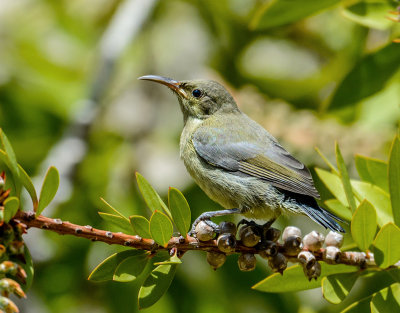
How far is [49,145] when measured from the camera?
505 centimetres

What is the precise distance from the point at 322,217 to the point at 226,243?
96cm

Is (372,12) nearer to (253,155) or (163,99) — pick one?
(253,155)

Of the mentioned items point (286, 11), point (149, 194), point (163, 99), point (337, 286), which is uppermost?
point (286, 11)

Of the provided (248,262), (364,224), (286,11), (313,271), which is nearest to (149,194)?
(248,262)

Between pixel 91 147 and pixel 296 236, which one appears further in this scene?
pixel 91 147

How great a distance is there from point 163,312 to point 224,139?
134 centimetres

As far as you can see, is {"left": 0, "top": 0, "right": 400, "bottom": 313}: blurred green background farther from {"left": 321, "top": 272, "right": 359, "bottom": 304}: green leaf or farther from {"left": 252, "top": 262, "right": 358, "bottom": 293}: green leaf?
{"left": 321, "top": 272, "right": 359, "bottom": 304}: green leaf

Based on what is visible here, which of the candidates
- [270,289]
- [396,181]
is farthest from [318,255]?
[396,181]

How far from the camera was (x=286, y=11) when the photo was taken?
3.04 metres

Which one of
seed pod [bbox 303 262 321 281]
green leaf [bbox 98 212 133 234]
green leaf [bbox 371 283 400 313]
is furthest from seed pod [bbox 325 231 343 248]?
green leaf [bbox 98 212 133 234]

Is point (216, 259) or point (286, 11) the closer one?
point (216, 259)

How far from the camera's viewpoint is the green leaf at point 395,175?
7.23ft

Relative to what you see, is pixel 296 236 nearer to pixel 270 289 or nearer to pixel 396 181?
pixel 270 289

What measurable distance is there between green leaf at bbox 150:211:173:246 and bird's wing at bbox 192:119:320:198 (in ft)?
4.53
